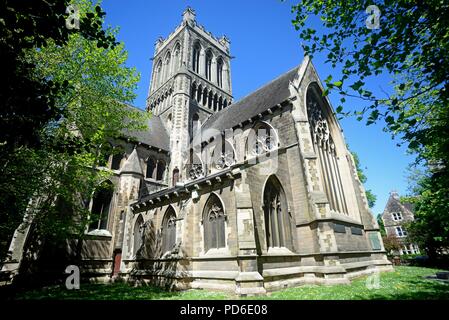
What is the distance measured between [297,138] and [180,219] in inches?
369

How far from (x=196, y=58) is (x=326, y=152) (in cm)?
2600

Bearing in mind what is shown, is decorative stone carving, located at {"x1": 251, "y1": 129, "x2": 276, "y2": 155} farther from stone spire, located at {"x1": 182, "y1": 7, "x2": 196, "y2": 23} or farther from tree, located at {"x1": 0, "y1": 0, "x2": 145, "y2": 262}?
stone spire, located at {"x1": 182, "y1": 7, "x2": 196, "y2": 23}

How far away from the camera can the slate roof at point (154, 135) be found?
86.8ft

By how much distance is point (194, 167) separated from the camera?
2503 cm

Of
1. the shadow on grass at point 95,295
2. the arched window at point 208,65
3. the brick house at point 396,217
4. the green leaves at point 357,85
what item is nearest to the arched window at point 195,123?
the arched window at point 208,65

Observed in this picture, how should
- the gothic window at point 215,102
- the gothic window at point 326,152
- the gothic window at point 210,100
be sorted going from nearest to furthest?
the gothic window at point 326,152
the gothic window at point 210,100
the gothic window at point 215,102

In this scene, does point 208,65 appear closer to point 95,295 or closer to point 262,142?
point 262,142

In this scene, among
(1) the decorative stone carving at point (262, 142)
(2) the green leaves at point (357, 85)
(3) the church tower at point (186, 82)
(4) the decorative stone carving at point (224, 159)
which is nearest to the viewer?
(2) the green leaves at point (357, 85)

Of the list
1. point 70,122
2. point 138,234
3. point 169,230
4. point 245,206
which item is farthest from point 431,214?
point 70,122

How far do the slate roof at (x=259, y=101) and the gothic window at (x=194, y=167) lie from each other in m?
2.24

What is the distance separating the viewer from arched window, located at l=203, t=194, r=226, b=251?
13.5 metres

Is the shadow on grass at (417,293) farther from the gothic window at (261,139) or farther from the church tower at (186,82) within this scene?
the church tower at (186,82)
